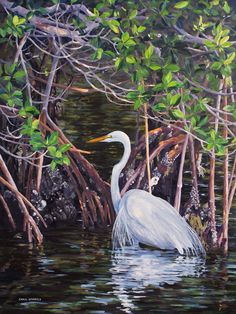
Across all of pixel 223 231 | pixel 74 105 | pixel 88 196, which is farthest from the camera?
pixel 74 105

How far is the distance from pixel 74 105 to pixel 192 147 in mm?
10666

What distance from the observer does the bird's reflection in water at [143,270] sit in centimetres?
988

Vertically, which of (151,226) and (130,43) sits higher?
(130,43)

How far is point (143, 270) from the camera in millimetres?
10664

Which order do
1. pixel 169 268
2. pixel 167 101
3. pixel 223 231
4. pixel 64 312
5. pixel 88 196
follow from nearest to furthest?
pixel 64 312 < pixel 167 101 < pixel 169 268 < pixel 223 231 < pixel 88 196

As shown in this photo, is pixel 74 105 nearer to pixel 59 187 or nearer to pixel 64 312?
pixel 59 187

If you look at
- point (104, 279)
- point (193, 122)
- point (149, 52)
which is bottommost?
point (104, 279)

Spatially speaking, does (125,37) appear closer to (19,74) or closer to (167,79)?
(167,79)

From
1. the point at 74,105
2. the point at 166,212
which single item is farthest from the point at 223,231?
the point at 74,105

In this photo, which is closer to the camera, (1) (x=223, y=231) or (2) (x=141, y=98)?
(2) (x=141, y=98)

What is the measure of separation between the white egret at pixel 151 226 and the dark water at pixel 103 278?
0.11 meters

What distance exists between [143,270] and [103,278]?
1.56 feet

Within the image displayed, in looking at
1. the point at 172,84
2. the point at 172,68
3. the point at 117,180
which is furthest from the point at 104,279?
the point at 117,180

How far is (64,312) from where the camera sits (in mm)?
9188
